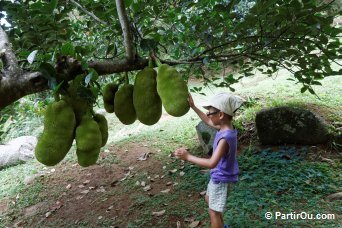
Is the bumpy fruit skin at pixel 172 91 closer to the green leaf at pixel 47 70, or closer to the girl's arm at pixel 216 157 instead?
the green leaf at pixel 47 70

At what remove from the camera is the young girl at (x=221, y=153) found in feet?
5.89

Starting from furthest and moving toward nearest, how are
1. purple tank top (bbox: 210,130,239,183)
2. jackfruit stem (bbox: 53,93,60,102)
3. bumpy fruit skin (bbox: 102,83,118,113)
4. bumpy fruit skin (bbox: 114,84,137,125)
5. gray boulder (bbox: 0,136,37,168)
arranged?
gray boulder (bbox: 0,136,37,168) → purple tank top (bbox: 210,130,239,183) → bumpy fruit skin (bbox: 102,83,118,113) → bumpy fruit skin (bbox: 114,84,137,125) → jackfruit stem (bbox: 53,93,60,102)

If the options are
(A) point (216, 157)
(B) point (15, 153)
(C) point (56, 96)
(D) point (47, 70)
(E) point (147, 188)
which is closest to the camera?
(D) point (47, 70)

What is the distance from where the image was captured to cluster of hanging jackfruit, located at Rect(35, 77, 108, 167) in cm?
107

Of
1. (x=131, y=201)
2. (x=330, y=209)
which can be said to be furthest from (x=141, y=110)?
(x=131, y=201)

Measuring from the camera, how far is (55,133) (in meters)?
1.07

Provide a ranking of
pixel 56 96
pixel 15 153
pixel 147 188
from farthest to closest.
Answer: pixel 15 153 → pixel 147 188 → pixel 56 96

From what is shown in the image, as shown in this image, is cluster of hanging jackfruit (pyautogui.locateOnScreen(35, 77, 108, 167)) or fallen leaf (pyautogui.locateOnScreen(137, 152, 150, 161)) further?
fallen leaf (pyautogui.locateOnScreen(137, 152, 150, 161))

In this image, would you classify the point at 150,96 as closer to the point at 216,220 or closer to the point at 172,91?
the point at 172,91

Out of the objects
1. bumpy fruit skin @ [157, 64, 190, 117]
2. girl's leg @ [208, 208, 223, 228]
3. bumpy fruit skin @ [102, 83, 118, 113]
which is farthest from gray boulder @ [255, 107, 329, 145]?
bumpy fruit skin @ [157, 64, 190, 117]

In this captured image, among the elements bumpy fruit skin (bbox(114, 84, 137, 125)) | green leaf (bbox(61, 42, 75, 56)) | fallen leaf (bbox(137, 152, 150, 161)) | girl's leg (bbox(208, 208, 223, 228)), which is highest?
green leaf (bbox(61, 42, 75, 56))

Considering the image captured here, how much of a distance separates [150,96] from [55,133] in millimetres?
334

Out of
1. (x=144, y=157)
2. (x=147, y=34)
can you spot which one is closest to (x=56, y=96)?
(x=147, y=34)

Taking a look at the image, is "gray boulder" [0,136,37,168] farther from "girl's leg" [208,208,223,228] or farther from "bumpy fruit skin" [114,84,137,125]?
"bumpy fruit skin" [114,84,137,125]
